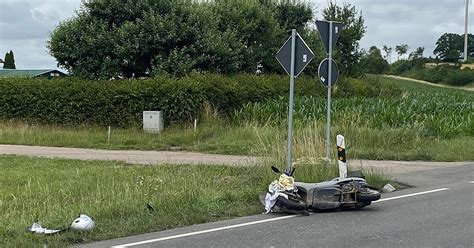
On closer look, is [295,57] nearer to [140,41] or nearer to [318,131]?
[318,131]

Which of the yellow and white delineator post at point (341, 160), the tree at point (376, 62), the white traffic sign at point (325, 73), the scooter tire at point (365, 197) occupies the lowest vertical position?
the scooter tire at point (365, 197)

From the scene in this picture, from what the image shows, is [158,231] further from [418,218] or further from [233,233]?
[418,218]

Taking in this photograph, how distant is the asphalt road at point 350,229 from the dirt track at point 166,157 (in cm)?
434

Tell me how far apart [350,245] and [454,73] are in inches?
3622

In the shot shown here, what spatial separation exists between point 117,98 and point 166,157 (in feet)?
25.5

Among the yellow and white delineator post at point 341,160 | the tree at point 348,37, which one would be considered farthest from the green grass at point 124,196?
the tree at point 348,37

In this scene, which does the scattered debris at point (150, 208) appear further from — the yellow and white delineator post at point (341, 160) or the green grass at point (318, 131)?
the green grass at point (318, 131)

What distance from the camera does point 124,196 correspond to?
9.42 meters

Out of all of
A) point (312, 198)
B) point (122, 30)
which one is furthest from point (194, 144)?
point (312, 198)

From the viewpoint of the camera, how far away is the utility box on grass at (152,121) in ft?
76.1

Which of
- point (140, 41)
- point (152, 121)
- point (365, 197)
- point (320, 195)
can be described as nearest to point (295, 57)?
point (320, 195)

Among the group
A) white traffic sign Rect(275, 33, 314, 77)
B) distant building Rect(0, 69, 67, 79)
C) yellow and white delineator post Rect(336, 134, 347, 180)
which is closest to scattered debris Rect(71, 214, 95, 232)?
yellow and white delineator post Rect(336, 134, 347, 180)

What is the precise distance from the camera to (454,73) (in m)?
91.8

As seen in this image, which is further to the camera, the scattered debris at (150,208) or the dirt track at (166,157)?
the dirt track at (166,157)
